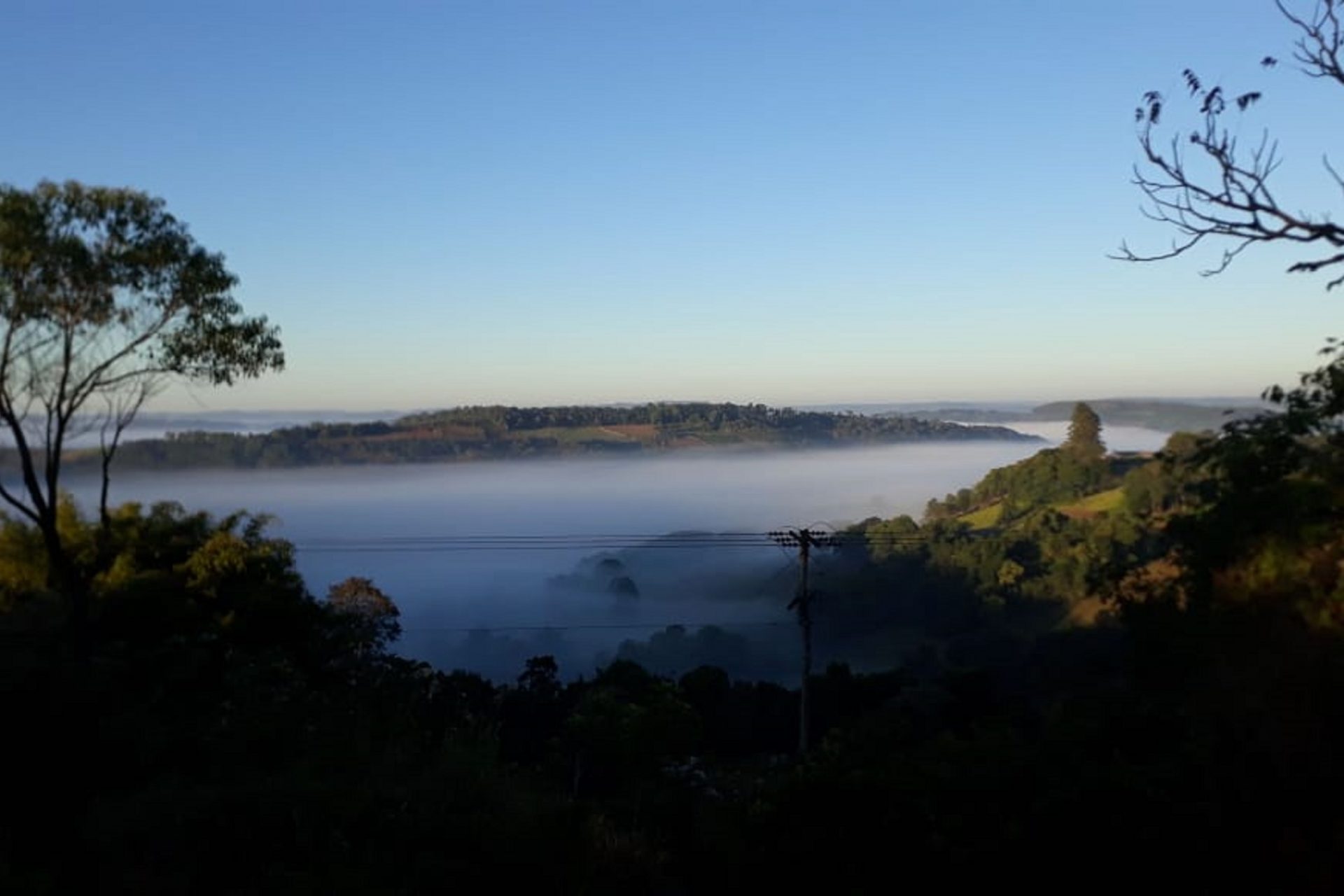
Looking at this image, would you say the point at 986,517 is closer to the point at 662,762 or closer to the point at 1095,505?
the point at 1095,505

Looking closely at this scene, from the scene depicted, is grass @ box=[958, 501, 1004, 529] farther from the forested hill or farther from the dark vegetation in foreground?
the dark vegetation in foreground

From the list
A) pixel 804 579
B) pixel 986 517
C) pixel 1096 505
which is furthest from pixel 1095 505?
pixel 804 579

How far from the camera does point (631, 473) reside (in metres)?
64.4

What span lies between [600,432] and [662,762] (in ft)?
146

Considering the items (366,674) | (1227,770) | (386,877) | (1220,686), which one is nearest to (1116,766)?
(1227,770)

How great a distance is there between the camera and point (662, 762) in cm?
1669

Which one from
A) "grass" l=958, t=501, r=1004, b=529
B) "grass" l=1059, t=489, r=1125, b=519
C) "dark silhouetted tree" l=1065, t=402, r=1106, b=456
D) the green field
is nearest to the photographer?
the green field

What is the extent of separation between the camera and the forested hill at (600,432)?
49756 millimetres

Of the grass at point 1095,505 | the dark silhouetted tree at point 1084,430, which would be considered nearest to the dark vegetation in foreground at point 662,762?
the grass at point 1095,505

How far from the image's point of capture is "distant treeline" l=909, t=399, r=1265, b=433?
35.3 feet

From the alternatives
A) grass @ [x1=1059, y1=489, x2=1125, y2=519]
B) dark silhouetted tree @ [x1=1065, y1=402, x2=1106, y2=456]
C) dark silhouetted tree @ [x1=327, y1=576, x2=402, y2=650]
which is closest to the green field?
grass @ [x1=1059, y1=489, x2=1125, y2=519]

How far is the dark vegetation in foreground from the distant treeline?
0.70m

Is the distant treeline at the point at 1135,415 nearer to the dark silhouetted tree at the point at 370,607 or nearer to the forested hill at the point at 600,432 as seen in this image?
the forested hill at the point at 600,432

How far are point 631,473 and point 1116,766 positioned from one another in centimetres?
5892
